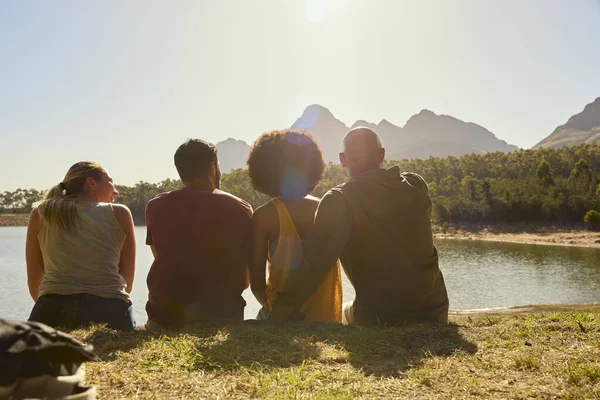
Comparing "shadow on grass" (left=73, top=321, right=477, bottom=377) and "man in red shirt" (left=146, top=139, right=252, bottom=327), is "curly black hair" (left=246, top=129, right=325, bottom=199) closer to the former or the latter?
"man in red shirt" (left=146, top=139, right=252, bottom=327)

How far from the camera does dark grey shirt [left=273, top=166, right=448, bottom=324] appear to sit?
3.48 m

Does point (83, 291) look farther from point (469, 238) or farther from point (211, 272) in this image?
point (469, 238)

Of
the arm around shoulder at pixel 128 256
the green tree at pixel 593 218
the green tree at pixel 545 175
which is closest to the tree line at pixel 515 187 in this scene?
the green tree at pixel 545 175

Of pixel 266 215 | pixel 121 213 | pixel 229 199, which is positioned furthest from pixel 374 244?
pixel 121 213

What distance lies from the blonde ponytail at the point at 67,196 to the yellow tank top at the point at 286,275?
1506 mm

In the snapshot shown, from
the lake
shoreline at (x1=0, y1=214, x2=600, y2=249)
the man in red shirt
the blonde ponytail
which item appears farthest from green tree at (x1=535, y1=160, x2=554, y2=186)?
the blonde ponytail

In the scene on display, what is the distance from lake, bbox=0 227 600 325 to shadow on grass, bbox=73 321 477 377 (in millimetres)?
Answer: 13030

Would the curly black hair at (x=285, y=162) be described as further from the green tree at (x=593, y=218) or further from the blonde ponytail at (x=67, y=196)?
the green tree at (x=593, y=218)

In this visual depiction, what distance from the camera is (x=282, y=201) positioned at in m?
3.83

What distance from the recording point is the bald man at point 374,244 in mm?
3484

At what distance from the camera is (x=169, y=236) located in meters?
3.79

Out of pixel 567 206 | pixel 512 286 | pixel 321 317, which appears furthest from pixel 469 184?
pixel 321 317

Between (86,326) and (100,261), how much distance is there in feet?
1.63

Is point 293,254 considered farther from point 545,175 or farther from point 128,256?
point 545,175
